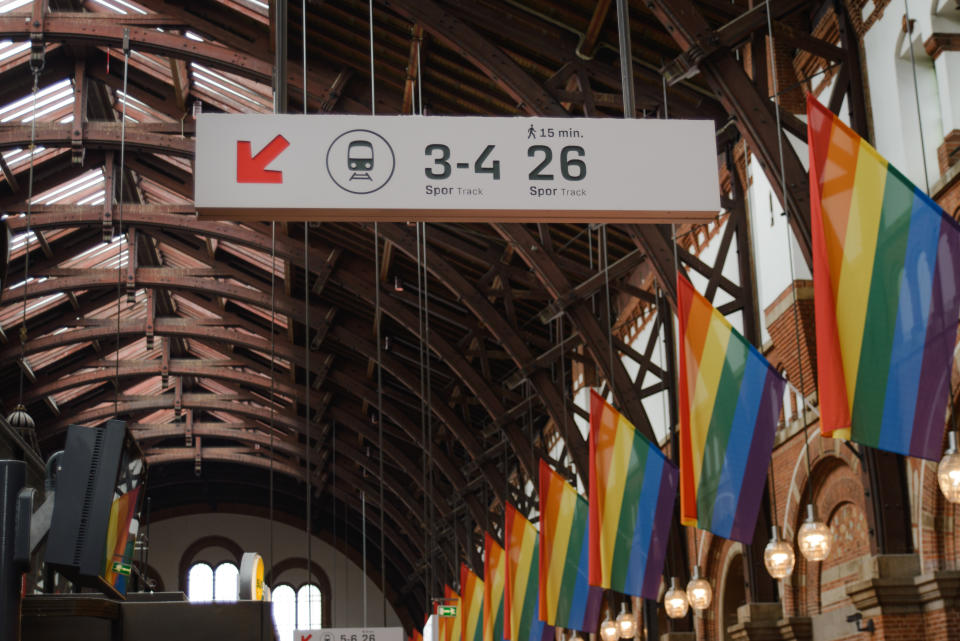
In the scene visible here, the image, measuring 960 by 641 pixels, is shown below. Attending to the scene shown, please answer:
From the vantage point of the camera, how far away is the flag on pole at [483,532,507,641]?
766 inches

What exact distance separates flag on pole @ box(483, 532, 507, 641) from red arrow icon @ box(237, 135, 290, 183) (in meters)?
14.1

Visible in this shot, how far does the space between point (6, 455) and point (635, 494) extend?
5559 mm

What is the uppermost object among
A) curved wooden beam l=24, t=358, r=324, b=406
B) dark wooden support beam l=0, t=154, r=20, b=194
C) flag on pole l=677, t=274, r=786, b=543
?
dark wooden support beam l=0, t=154, r=20, b=194

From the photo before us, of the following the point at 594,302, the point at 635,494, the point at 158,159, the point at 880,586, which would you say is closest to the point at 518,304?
the point at 594,302

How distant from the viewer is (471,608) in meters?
22.5

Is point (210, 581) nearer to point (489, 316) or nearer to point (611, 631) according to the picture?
point (489, 316)

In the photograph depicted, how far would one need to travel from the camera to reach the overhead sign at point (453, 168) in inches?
218

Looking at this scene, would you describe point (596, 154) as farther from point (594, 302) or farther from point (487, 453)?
point (487, 453)

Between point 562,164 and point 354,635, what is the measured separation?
8593mm

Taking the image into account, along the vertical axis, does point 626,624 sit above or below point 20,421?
below

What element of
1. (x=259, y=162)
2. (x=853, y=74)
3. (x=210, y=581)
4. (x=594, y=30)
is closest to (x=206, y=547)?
(x=210, y=581)

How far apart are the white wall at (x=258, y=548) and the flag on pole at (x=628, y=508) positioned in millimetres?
32033

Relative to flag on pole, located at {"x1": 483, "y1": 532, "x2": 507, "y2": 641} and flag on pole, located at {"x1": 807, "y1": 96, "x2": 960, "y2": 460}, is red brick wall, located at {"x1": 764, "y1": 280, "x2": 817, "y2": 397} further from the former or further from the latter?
flag on pole, located at {"x1": 483, "y1": 532, "x2": 507, "y2": 641}

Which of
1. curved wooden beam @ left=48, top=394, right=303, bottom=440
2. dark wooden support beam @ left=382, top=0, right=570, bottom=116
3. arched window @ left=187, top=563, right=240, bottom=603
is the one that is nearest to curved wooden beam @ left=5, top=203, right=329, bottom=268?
dark wooden support beam @ left=382, top=0, right=570, bottom=116
